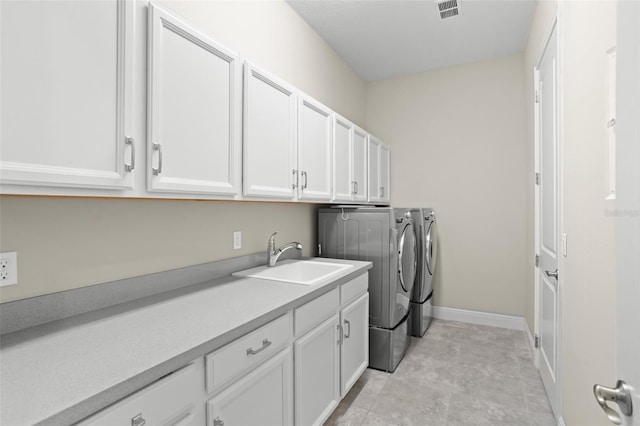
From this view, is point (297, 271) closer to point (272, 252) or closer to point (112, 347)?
point (272, 252)

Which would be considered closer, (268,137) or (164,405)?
(164,405)

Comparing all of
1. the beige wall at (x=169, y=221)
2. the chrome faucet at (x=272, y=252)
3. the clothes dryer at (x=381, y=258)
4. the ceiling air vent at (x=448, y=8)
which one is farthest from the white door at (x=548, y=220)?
the beige wall at (x=169, y=221)

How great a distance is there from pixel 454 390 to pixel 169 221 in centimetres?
227

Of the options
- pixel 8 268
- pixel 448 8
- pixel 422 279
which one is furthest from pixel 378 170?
pixel 8 268

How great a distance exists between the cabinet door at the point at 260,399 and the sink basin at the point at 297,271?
584 mm

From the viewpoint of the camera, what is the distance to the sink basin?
2109 millimetres

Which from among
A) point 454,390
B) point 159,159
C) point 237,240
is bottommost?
point 454,390

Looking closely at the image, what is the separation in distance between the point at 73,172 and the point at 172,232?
76 cm

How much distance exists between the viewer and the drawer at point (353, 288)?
214cm

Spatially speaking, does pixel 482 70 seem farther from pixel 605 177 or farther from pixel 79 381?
pixel 79 381

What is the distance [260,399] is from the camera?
1370 millimetres

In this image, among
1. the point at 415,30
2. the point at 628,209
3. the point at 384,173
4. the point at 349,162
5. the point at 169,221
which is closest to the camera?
the point at 628,209

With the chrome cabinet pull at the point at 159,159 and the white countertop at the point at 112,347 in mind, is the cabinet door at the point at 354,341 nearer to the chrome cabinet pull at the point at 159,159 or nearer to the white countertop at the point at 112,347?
the white countertop at the point at 112,347

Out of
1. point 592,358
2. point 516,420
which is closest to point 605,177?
point 592,358
